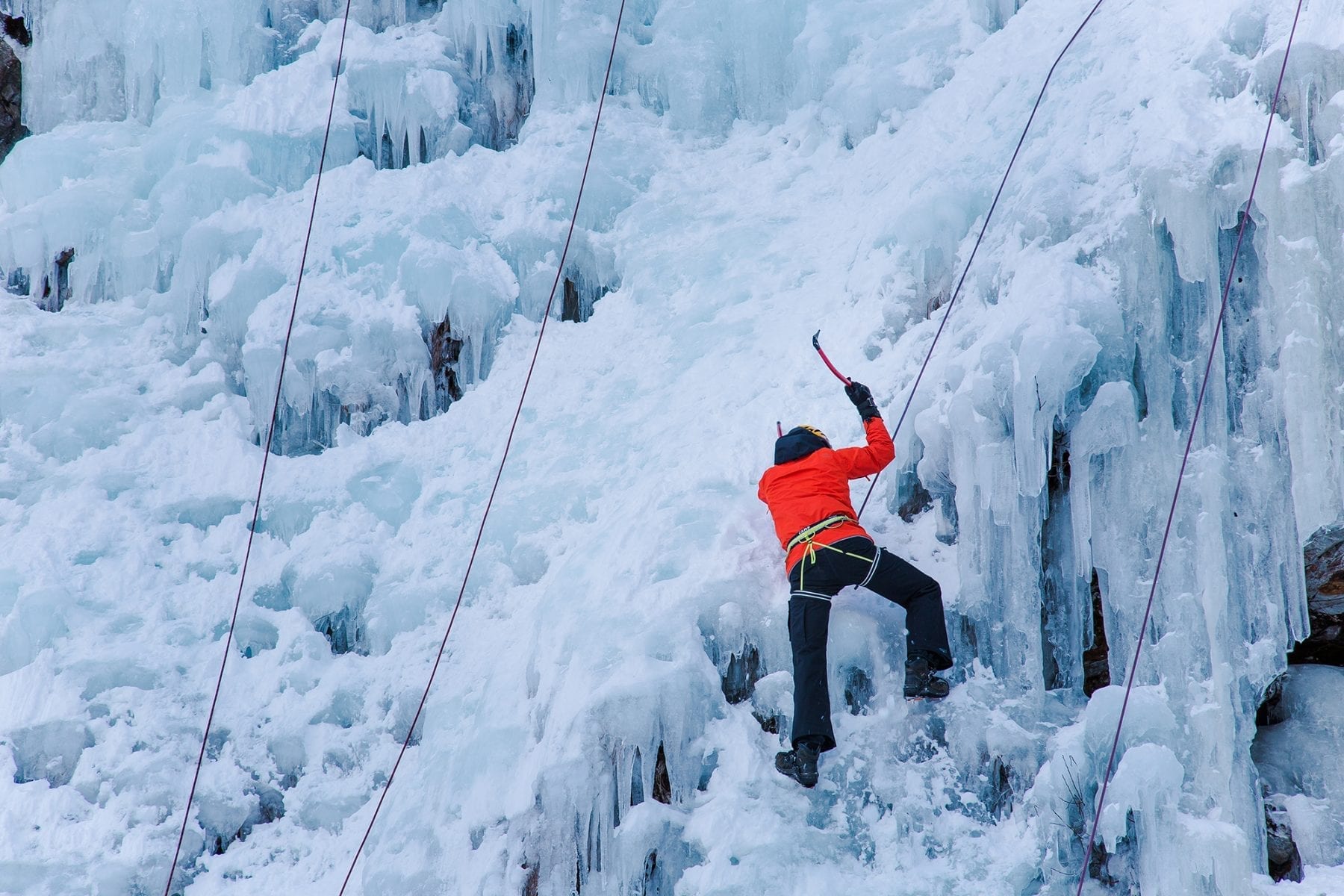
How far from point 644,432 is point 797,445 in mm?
1688

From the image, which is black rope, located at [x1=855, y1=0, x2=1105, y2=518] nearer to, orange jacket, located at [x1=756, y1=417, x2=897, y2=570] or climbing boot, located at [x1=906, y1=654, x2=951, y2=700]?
orange jacket, located at [x1=756, y1=417, x2=897, y2=570]

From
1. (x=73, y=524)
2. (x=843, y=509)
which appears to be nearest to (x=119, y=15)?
(x=73, y=524)

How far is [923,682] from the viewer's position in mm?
4254

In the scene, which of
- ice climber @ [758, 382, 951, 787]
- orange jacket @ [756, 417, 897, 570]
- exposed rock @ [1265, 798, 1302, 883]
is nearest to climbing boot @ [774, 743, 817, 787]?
ice climber @ [758, 382, 951, 787]

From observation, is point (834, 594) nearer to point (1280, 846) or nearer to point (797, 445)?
point (797, 445)

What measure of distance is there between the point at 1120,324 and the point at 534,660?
3.00 meters

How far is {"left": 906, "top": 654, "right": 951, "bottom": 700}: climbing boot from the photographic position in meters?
4.25

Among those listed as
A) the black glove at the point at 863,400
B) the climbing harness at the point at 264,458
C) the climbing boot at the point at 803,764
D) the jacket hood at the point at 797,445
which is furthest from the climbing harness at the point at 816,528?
the climbing harness at the point at 264,458

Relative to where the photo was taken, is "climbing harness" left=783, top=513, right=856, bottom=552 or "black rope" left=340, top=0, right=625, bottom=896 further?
"black rope" left=340, top=0, right=625, bottom=896

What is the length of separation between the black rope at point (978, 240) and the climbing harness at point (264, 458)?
338 centimetres

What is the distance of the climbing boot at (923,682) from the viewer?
13.9ft

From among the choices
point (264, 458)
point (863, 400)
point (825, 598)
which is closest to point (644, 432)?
point (863, 400)

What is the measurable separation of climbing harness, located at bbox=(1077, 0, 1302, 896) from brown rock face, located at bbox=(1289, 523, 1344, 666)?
57 cm

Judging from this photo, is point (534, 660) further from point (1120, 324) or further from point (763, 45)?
point (763, 45)
